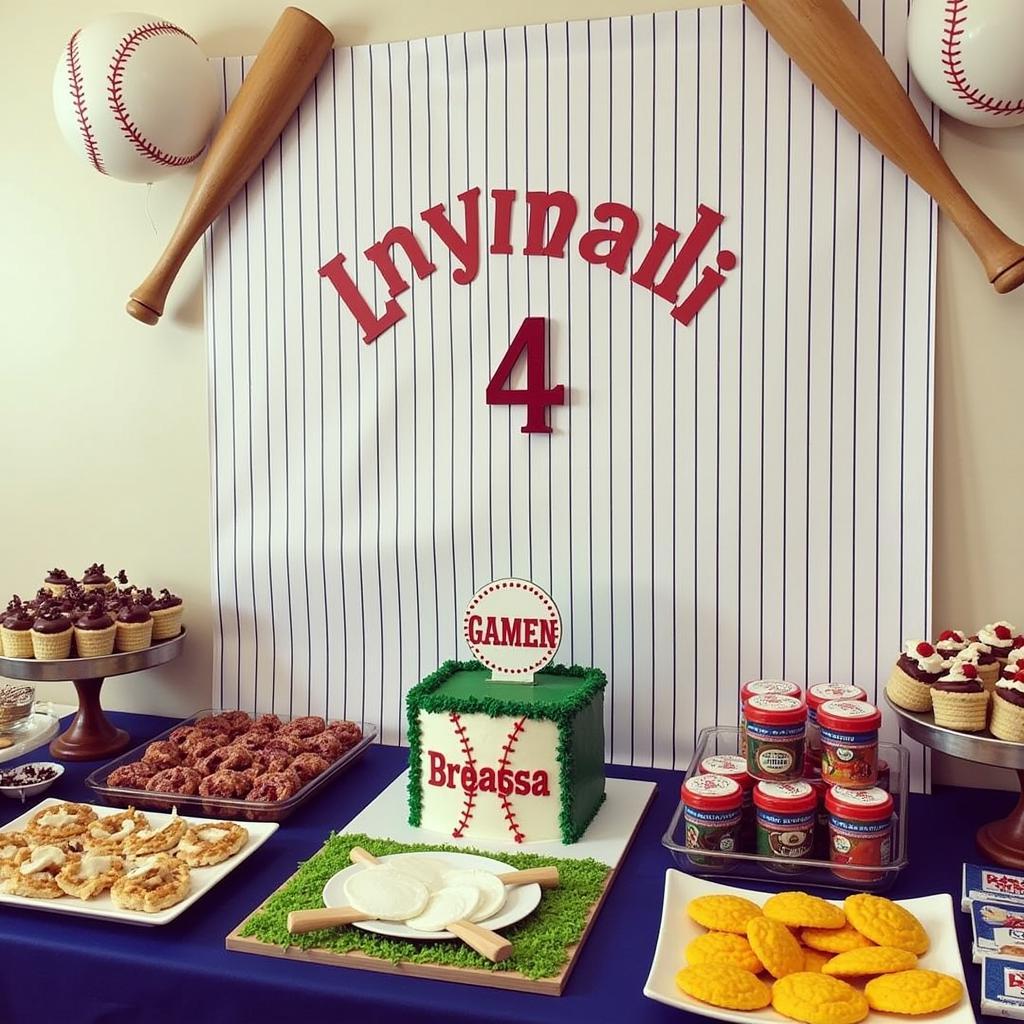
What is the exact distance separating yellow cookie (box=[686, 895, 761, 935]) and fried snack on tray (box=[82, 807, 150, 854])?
2.43 ft

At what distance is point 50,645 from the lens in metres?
1.78

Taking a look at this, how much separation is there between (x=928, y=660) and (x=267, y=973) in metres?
0.89

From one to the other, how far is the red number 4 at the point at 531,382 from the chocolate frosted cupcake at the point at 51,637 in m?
0.78

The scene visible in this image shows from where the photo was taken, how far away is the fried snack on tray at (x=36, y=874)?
1320 millimetres

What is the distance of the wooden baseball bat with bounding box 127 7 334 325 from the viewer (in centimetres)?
179

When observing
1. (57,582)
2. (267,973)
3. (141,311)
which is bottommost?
(267,973)

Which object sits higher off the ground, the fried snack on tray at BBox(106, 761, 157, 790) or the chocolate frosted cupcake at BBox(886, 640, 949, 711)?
the chocolate frosted cupcake at BBox(886, 640, 949, 711)

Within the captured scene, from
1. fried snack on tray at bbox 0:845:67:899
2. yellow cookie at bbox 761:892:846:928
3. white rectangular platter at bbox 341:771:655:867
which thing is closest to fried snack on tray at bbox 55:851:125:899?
fried snack on tray at bbox 0:845:67:899

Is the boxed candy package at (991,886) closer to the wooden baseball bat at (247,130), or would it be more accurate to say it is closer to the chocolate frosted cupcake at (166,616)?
the chocolate frosted cupcake at (166,616)

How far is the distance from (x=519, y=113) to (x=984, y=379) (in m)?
0.81

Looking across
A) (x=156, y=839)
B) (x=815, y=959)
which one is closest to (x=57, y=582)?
(x=156, y=839)

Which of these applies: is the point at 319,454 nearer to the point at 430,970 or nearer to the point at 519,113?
the point at 519,113

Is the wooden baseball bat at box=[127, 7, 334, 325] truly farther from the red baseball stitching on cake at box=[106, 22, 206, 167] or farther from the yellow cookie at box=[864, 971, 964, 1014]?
the yellow cookie at box=[864, 971, 964, 1014]

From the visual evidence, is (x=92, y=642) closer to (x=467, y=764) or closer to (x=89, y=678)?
(x=89, y=678)
